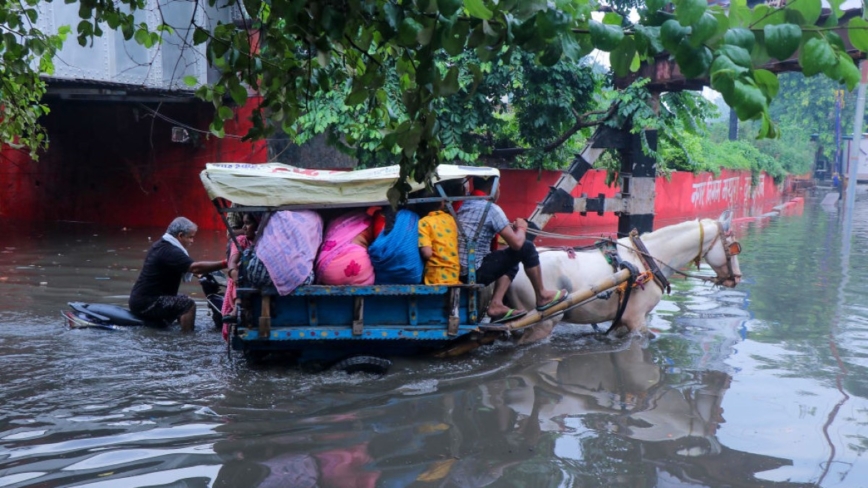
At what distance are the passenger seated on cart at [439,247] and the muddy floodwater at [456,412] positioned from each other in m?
0.84

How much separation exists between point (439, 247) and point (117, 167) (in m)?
13.7

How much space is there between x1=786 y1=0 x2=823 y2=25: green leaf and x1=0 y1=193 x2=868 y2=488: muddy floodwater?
2.83 meters

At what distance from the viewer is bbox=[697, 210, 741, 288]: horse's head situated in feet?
26.1

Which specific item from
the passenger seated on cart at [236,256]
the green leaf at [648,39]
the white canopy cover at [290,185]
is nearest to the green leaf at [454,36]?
the green leaf at [648,39]

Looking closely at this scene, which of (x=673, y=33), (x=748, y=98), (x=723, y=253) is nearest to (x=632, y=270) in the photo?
(x=723, y=253)

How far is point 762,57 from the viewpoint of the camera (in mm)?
3025

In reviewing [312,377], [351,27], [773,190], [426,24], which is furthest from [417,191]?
[773,190]

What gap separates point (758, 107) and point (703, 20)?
38cm

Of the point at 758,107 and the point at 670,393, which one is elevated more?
the point at 758,107

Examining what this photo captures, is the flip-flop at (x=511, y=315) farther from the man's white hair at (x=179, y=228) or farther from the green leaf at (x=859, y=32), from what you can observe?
the green leaf at (x=859, y=32)

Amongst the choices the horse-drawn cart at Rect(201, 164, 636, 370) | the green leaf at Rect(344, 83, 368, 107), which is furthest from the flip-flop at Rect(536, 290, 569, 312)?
the green leaf at Rect(344, 83, 368, 107)

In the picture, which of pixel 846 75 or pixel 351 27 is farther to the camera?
pixel 351 27

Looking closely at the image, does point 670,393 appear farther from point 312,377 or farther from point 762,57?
point 762,57

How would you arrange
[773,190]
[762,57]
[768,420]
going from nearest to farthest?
[762,57], [768,420], [773,190]
